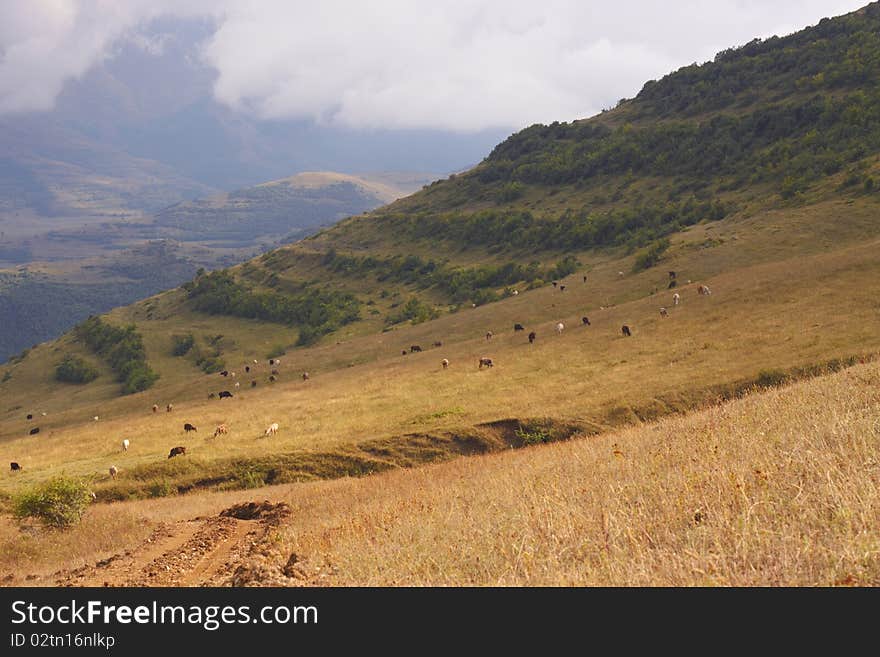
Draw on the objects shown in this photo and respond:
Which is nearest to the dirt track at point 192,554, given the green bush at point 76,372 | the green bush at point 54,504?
the green bush at point 54,504

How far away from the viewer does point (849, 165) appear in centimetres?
8581

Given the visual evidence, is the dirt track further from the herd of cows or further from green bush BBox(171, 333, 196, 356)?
green bush BBox(171, 333, 196, 356)

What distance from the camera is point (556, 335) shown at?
50.9m

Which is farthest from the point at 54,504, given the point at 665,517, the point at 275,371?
the point at 275,371

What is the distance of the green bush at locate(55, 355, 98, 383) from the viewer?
119975 millimetres

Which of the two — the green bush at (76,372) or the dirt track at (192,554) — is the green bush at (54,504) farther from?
the green bush at (76,372)

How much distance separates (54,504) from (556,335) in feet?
119

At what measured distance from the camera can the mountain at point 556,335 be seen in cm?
1370
